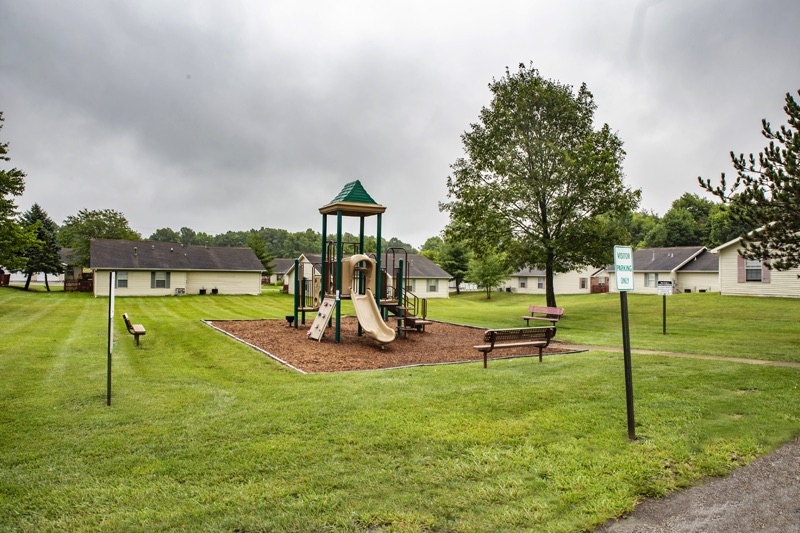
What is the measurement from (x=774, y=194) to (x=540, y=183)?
12.9 meters

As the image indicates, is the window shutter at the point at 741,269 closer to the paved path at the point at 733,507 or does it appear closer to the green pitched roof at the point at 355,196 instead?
the green pitched roof at the point at 355,196

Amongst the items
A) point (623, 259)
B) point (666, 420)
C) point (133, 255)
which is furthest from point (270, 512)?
point (133, 255)

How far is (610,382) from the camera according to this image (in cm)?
912

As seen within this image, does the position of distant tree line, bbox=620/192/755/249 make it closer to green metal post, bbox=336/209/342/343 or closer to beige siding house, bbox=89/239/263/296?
beige siding house, bbox=89/239/263/296

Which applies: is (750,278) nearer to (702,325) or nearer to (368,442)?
(702,325)

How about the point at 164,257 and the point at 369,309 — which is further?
the point at 164,257

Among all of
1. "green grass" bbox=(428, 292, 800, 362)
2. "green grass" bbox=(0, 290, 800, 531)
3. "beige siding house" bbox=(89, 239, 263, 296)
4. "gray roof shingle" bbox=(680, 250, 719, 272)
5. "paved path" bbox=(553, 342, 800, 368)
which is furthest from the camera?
"gray roof shingle" bbox=(680, 250, 719, 272)

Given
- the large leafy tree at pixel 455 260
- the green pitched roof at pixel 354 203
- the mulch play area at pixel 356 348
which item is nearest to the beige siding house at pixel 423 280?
the large leafy tree at pixel 455 260

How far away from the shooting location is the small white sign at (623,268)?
6.04 metres

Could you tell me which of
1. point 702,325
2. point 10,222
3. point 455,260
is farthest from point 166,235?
point 702,325

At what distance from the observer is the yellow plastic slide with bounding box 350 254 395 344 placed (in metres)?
14.3

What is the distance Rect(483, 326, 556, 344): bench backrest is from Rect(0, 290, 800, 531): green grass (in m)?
0.88

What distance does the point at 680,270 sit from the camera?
1758 inches

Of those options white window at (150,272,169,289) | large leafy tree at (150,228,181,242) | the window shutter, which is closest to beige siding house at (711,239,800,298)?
the window shutter
